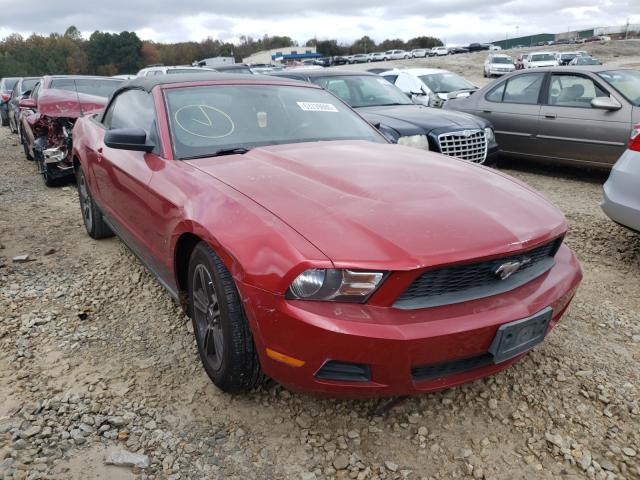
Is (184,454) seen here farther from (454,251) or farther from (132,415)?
(454,251)

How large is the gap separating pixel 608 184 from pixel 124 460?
368cm

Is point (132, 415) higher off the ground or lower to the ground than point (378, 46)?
lower

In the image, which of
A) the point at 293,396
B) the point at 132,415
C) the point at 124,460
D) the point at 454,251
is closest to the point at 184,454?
the point at 124,460

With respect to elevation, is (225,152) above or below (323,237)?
above

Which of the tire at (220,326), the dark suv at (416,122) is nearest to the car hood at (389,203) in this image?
the tire at (220,326)

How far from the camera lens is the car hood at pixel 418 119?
6055mm

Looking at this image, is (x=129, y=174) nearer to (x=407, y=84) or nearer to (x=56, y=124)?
(x=56, y=124)

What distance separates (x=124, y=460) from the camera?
6.93 ft

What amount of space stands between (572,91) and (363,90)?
9.19 feet

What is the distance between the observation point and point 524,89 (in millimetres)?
7359

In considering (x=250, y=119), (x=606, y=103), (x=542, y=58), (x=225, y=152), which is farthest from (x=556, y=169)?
(x=542, y=58)

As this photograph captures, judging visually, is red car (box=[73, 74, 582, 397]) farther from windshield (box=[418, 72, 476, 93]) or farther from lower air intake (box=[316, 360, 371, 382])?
windshield (box=[418, 72, 476, 93])

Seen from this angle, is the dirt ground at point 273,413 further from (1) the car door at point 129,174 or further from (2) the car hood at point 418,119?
(2) the car hood at point 418,119

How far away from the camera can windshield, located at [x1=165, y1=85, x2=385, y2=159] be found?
305cm
